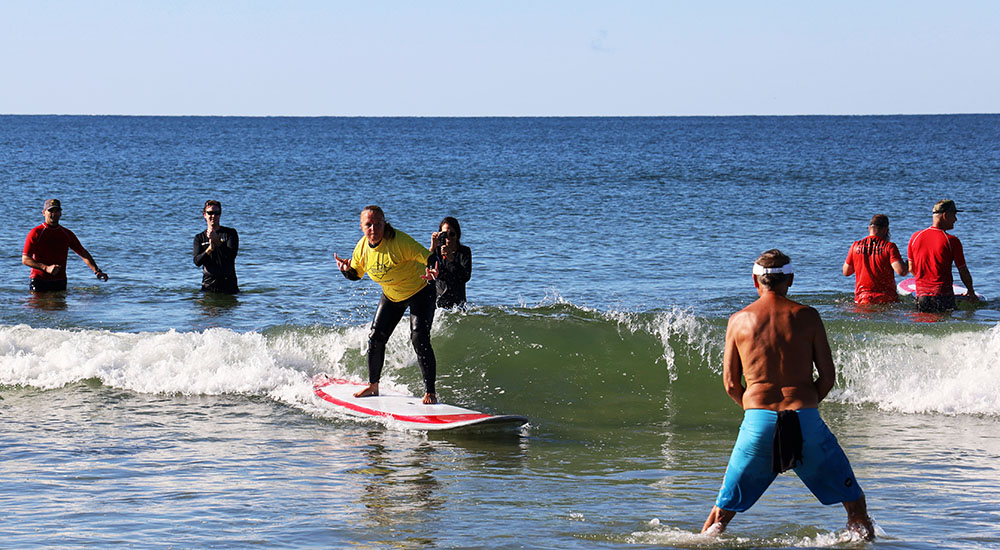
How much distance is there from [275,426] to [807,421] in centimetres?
552

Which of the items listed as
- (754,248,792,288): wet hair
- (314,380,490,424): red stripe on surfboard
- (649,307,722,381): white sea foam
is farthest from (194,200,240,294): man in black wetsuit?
(754,248,792,288): wet hair

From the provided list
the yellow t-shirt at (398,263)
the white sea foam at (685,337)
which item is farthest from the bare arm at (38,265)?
the white sea foam at (685,337)

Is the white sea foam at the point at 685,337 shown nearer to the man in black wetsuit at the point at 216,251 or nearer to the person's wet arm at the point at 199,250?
the man in black wetsuit at the point at 216,251

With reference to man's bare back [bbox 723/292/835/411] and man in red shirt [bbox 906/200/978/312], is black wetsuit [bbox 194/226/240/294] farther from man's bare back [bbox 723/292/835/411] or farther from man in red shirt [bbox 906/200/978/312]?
man's bare back [bbox 723/292/835/411]

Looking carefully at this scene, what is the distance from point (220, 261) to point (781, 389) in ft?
35.3

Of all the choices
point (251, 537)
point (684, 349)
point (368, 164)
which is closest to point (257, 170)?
Answer: point (368, 164)

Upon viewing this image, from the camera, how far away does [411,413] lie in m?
9.12

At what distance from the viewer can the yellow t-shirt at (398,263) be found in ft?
28.9

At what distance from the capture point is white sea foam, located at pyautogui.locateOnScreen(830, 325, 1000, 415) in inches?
395

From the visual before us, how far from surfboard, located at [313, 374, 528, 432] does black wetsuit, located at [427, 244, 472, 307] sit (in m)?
1.45

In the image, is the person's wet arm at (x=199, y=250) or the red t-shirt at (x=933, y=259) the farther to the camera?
the person's wet arm at (x=199, y=250)

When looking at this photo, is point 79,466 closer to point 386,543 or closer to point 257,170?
point 386,543

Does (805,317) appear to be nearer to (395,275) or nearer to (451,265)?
(395,275)

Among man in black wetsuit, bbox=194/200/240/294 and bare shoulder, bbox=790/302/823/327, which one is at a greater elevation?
bare shoulder, bbox=790/302/823/327
